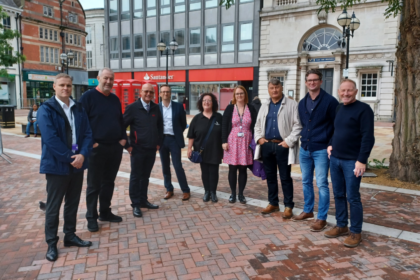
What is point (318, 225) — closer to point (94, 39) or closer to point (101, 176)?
point (101, 176)

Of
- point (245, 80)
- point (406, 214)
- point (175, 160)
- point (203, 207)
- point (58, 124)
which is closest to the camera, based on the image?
point (58, 124)

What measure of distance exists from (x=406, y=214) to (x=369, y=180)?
7.00ft

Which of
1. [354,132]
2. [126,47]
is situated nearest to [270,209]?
[354,132]

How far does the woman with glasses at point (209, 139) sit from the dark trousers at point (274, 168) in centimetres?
91

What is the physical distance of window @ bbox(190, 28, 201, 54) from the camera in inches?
1108

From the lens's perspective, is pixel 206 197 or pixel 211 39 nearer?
pixel 206 197

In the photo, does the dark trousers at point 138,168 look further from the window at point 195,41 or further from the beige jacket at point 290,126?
the window at point 195,41

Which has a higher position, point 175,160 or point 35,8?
point 35,8

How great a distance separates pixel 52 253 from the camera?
3.61m

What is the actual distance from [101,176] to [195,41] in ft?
83.8

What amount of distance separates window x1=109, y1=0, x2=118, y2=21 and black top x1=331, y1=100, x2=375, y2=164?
32.4m

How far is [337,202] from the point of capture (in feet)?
14.0

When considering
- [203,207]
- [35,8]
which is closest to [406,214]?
[203,207]

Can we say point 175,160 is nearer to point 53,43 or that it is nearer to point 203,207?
point 203,207
